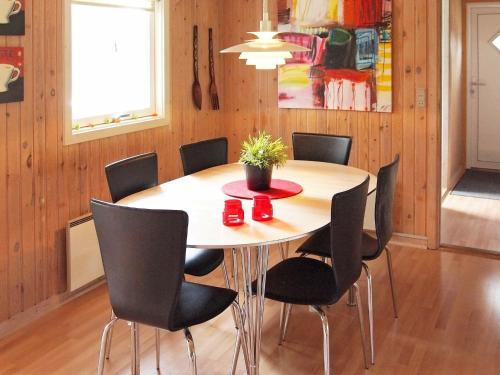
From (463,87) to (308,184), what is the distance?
4570mm

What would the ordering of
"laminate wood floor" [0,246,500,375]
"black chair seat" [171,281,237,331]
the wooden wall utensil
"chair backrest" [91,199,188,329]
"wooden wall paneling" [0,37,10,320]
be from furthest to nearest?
the wooden wall utensil, "wooden wall paneling" [0,37,10,320], "laminate wood floor" [0,246,500,375], "black chair seat" [171,281,237,331], "chair backrest" [91,199,188,329]

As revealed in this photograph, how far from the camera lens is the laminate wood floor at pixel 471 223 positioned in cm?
461

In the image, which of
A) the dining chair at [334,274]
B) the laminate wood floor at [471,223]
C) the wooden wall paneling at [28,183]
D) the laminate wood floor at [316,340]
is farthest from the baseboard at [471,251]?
the wooden wall paneling at [28,183]

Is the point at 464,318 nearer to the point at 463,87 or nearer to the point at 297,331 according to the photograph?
the point at 297,331

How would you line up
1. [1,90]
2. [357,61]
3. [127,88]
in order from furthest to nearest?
1. [357,61]
2. [127,88]
3. [1,90]

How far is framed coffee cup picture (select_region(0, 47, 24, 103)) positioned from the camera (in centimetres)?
300

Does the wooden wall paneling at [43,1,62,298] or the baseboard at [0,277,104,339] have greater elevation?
the wooden wall paneling at [43,1,62,298]

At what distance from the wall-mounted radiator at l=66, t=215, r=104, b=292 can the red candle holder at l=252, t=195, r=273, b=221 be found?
1472 mm

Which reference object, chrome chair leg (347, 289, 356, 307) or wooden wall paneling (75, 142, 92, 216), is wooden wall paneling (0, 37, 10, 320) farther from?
chrome chair leg (347, 289, 356, 307)

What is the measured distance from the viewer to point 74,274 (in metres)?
3.56

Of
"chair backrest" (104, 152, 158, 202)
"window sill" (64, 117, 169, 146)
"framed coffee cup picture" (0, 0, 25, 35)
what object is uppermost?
"framed coffee cup picture" (0, 0, 25, 35)

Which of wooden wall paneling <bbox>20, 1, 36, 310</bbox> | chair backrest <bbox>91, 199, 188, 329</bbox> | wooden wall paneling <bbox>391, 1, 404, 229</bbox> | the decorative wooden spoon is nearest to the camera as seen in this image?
chair backrest <bbox>91, 199, 188, 329</bbox>

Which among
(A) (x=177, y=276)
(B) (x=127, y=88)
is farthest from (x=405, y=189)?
(A) (x=177, y=276)

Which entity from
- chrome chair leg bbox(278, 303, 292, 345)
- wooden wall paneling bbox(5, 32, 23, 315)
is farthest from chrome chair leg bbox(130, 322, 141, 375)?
wooden wall paneling bbox(5, 32, 23, 315)
